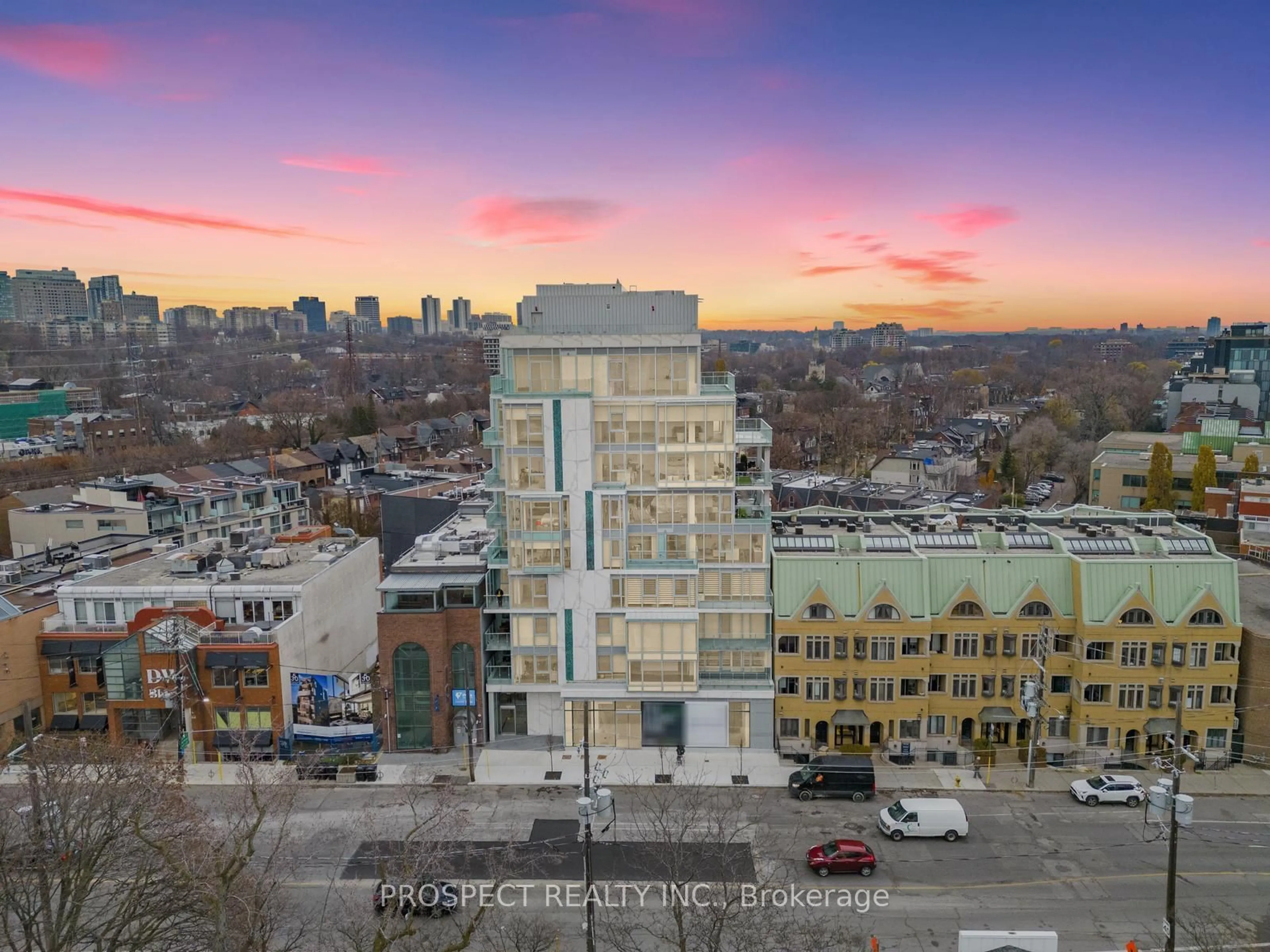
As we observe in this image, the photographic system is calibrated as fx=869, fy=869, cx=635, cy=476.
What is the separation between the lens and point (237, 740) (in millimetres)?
46875

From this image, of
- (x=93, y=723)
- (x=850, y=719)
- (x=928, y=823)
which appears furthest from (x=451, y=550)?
(x=928, y=823)

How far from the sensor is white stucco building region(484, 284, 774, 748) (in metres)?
47.2

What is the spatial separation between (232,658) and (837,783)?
108ft

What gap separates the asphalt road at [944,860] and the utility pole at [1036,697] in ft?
5.12

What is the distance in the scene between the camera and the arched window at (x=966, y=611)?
47.6 meters

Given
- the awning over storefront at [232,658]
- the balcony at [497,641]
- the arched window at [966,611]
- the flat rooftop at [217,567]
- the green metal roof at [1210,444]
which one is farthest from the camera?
the green metal roof at [1210,444]

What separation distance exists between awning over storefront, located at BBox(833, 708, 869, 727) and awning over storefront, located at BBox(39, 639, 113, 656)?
41310mm

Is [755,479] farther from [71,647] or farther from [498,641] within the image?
[71,647]

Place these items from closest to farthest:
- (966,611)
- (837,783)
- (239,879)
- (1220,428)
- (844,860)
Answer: (239,879), (844,860), (837,783), (966,611), (1220,428)

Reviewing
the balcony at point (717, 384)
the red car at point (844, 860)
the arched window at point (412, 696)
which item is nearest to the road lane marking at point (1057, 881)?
the red car at point (844, 860)

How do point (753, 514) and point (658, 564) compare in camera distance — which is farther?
point (753, 514)

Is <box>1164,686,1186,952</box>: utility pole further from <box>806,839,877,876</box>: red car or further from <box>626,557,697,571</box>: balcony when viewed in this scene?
<box>626,557,697,571</box>: balcony

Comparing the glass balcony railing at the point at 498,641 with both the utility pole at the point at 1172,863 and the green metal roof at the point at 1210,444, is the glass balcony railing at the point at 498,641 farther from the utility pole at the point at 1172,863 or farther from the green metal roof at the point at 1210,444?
the green metal roof at the point at 1210,444

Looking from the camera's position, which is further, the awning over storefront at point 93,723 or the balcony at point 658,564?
the awning over storefront at point 93,723
